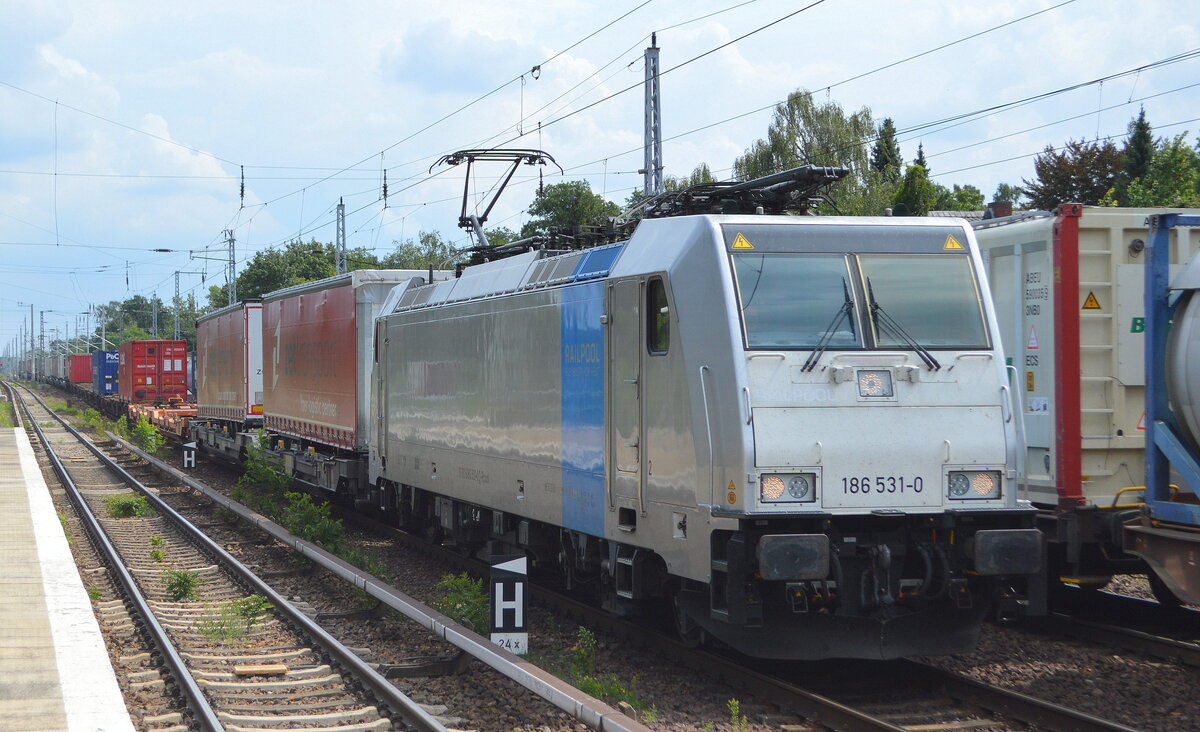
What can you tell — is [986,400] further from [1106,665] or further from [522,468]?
[522,468]

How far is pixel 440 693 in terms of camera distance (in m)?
8.57

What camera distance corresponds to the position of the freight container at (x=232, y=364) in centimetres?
2555

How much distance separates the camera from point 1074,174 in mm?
49750

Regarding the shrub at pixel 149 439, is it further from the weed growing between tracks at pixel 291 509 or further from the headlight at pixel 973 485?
the headlight at pixel 973 485

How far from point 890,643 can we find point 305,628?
5366 millimetres

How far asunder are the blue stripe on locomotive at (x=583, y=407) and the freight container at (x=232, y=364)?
16.6 meters

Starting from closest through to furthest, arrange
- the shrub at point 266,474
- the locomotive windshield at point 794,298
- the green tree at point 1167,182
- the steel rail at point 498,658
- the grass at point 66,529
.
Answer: the steel rail at point 498,658, the locomotive windshield at point 794,298, the grass at point 66,529, the shrub at point 266,474, the green tree at point 1167,182

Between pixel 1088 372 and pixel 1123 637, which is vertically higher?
pixel 1088 372

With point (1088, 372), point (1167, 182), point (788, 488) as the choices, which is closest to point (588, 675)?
point (788, 488)

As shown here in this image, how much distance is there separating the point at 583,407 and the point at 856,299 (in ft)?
8.74

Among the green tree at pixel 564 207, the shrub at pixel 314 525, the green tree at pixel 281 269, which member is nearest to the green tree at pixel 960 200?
the green tree at pixel 564 207

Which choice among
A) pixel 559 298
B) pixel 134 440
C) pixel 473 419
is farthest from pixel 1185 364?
pixel 134 440

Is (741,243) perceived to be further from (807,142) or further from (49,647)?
(807,142)

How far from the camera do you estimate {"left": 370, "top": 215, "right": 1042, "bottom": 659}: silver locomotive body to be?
7570mm
